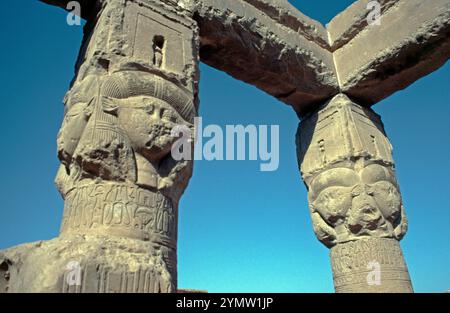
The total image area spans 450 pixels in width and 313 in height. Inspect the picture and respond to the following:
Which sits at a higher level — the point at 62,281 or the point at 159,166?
the point at 159,166

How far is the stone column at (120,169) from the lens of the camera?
6.53 ft

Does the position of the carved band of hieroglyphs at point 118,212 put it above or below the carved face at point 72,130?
below

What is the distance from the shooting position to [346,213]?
13.9ft

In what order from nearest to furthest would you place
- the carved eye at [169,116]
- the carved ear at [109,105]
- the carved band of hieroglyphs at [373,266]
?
the carved ear at [109,105] → the carved eye at [169,116] → the carved band of hieroglyphs at [373,266]

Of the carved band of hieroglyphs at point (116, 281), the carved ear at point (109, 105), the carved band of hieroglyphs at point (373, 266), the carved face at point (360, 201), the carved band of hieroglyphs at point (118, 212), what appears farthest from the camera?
the carved face at point (360, 201)

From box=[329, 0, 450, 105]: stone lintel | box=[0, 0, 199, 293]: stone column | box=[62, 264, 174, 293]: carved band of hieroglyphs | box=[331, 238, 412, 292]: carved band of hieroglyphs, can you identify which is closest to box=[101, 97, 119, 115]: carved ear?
box=[0, 0, 199, 293]: stone column

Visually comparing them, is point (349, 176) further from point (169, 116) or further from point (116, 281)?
point (116, 281)

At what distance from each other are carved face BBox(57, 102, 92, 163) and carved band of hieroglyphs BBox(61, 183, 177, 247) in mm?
267

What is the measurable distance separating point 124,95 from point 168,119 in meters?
0.33

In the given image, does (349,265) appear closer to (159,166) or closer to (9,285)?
(159,166)

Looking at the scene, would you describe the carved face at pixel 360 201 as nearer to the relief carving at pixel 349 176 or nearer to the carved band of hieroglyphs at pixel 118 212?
the relief carving at pixel 349 176

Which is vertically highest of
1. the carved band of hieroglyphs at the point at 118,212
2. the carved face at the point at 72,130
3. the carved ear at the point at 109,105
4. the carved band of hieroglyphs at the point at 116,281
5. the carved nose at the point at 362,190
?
the carved nose at the point at 362,190

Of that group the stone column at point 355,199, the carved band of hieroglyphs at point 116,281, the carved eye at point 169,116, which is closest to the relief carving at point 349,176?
the stone column at point 355,199

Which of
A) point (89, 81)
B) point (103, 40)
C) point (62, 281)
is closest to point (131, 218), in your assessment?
point (62, 281)
